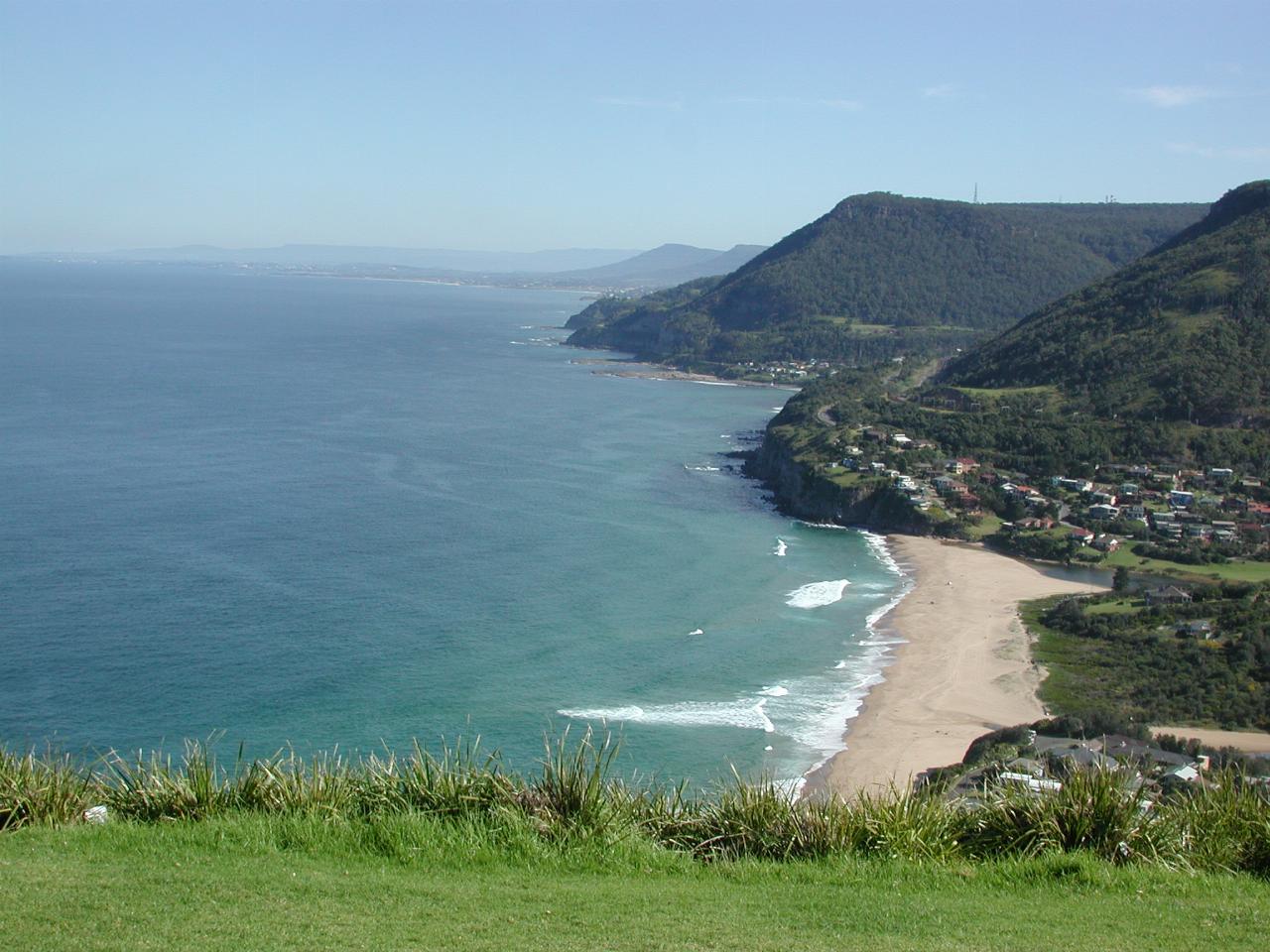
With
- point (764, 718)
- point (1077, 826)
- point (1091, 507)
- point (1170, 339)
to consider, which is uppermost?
point (1170, 339)

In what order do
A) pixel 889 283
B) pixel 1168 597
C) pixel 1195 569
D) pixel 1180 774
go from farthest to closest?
pixel 889 283, pixel 1195 569, pixel 1168 597, pixel 1180 774

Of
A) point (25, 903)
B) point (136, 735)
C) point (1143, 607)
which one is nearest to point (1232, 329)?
point (1143, 607)

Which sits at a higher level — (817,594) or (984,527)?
(984,527)

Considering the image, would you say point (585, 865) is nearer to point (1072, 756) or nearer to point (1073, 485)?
point (1072, 756)

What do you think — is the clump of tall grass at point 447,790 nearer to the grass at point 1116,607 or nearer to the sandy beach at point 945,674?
the sandy beach at point 945,674

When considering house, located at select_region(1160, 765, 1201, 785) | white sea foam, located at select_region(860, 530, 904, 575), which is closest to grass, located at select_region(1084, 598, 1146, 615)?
white sea foam, located at select_region(860, 530, 904, 575)

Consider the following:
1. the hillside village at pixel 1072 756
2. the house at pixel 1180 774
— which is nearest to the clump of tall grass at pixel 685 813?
the hillside village at pixel 1072 756

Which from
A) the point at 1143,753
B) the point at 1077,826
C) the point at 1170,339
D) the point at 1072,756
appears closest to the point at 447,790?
the point at 1077,826
